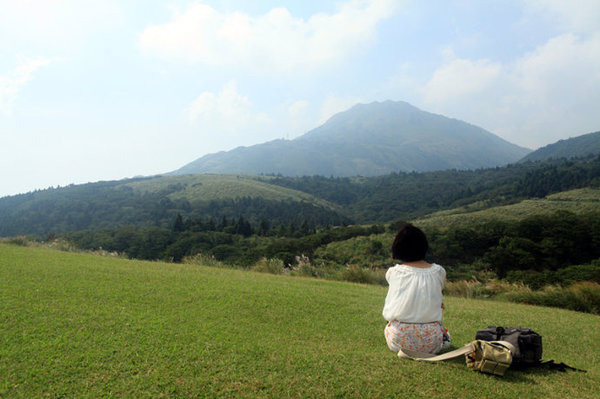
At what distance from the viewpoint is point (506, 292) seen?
1246 centimetres

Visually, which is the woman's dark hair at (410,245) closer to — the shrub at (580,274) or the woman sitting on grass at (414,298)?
the woman sitting on grass at (414,298)

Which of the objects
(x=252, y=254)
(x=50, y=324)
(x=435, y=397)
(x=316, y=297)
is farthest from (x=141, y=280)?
(x=252, y=254)

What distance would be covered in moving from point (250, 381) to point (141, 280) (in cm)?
533

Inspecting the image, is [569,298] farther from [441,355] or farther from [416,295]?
[416,295]

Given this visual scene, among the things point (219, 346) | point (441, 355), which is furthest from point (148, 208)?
point (441, 355)

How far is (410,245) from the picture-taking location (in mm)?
4852

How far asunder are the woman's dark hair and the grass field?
4.27 feet

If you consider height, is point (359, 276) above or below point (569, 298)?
above

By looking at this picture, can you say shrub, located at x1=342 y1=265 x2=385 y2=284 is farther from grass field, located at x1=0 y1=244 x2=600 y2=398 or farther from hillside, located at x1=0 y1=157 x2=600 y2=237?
hillside, located at x1=0 y1=157 x2=600 y2=237

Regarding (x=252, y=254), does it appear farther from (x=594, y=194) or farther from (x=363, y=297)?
(x=594, y=194)

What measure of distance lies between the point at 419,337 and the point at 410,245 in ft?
3.93

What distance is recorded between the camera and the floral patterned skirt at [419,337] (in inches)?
187

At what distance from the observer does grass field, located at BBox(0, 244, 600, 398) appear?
146 inches

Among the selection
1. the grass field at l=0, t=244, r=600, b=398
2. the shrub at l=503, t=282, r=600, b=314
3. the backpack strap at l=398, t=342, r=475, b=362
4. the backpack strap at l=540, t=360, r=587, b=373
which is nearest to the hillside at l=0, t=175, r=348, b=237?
the shrub at l=503, t=282, r=600, b=314
